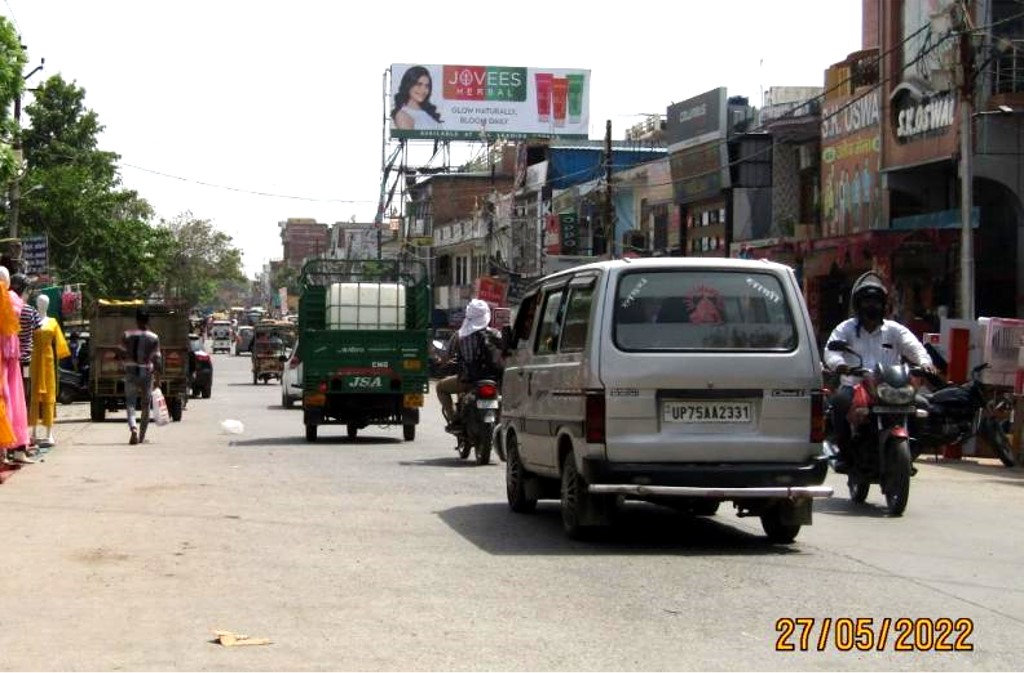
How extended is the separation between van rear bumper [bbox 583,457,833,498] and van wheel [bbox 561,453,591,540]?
331 mm

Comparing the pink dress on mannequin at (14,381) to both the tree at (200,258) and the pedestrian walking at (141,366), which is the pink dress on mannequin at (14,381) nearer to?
the pedestrian walking at (141,366)

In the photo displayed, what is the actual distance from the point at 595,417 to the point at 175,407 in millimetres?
20776

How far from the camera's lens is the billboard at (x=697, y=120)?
41.4 m

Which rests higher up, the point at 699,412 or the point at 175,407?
the point at 699,412

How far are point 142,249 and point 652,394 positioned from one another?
55.2m

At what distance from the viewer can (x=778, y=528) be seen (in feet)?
34.6

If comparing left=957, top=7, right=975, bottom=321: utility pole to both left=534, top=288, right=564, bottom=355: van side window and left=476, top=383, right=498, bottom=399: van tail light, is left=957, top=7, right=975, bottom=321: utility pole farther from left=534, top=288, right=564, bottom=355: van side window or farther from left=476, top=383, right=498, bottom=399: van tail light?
left=534, top=288, right=564, bottom=355: van side window

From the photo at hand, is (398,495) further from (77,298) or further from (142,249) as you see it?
(142,249)

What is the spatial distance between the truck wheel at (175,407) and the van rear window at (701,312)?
20.5m

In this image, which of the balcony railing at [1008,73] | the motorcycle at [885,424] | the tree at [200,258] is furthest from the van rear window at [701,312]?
the tree at [200,258]

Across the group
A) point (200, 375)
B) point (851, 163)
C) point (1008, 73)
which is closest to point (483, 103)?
point (200, 375)

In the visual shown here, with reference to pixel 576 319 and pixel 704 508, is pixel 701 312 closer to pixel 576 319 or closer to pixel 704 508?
pixel 576 319

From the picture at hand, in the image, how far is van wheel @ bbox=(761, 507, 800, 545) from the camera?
10.4 metres

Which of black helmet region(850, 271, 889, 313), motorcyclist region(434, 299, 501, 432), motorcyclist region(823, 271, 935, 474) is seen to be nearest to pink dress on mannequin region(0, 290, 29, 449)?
motorcyclist region(434, 299, 501, 432)
